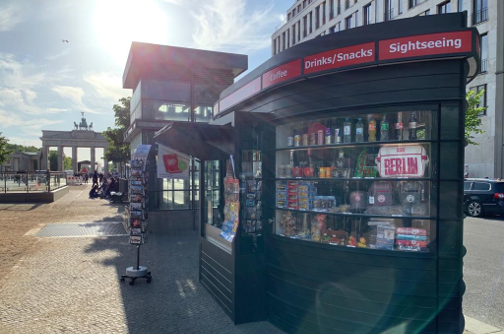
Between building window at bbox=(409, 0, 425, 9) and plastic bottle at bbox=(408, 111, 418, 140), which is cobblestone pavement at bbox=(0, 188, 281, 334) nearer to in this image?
plastic bottle at bbox=(408, 111, 418, 140)

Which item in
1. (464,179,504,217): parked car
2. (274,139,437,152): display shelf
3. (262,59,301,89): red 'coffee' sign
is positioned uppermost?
(262,59,301,89): red 'coffee' sign

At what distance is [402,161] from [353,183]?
60 cm

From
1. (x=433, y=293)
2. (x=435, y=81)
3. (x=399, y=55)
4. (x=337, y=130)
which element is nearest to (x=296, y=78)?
(x=337, y=130)

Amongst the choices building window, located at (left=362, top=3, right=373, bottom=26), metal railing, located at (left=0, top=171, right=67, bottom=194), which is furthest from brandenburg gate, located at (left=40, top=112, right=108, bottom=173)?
building window, located at (left=362, top=3, right=373, bottom=26)

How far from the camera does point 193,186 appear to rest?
11.7 m

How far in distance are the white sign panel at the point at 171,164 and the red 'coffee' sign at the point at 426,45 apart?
7697 millimetres

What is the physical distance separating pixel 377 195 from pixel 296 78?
1705mm

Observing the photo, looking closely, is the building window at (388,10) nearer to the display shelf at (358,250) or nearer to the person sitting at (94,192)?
the person sitting at (94,192)

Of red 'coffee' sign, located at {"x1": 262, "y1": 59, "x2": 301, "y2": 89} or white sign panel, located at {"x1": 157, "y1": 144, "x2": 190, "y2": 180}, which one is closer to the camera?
red 'coffee' sign, located at {"x1": 262, "y1": 59, "x2": 301, "y2": 89}

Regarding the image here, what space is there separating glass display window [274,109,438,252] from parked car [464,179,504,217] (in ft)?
Answer: 43.3

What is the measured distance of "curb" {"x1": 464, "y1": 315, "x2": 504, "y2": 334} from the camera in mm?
4488

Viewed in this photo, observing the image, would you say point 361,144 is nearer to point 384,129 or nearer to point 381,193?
point 384,129

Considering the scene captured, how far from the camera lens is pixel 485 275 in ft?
22.7

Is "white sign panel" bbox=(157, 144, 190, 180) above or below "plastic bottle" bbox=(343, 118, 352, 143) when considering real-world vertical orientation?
below
